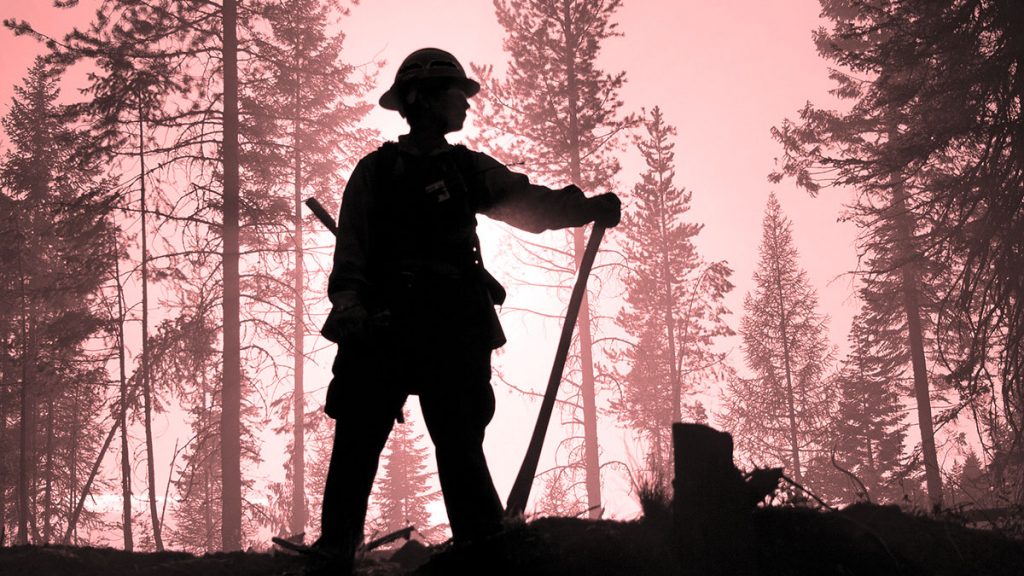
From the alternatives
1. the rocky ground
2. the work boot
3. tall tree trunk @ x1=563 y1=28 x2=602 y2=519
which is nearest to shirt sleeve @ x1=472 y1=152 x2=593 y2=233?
the rocky ground

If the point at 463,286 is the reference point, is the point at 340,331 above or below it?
below

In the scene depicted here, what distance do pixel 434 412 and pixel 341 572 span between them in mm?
770

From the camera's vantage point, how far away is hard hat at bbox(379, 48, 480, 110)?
3.58 metres

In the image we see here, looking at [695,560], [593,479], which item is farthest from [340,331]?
[593,479]

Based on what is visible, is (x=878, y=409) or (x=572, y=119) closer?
(x=572, y=119)

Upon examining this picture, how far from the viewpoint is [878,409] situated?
33.4m

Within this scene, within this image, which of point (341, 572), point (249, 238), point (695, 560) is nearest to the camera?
point (695, 560)

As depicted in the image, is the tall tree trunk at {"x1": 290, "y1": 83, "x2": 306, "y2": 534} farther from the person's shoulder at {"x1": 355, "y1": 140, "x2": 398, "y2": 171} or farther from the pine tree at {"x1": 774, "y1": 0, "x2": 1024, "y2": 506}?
the person's shoulder at {"x1": 355, "y1": 140, "x2": 398, "y2": 171}

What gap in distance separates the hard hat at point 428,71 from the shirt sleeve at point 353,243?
14.9 inches

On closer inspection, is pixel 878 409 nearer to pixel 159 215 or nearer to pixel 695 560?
pixel 159 215

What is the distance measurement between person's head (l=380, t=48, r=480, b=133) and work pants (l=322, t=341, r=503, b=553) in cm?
108

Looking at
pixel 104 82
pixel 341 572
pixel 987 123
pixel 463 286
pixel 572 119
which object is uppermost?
pixel 572 119

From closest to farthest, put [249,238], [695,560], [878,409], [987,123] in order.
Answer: [695,560] → [987,123] → [249,238] → [878,409]

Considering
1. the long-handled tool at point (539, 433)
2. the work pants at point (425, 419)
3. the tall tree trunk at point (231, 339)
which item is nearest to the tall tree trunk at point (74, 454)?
the tall tree trunk at point (231, 339)
